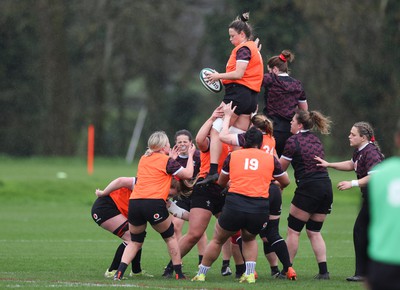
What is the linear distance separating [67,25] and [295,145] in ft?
120

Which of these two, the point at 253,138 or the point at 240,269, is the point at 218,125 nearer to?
the point at 253,138

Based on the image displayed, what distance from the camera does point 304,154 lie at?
12.4m

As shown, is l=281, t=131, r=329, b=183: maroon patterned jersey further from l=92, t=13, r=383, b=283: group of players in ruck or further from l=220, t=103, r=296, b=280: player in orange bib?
l=220, t=103, r=296, b=280: player in orange bib

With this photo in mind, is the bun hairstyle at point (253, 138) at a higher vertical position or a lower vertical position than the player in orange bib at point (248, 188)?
higher

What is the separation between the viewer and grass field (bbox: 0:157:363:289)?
37.7 feet

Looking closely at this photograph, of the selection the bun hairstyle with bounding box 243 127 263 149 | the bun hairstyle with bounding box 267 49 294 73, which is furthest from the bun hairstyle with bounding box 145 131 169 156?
the bun hairstyle with bounding box 267 49 294 73

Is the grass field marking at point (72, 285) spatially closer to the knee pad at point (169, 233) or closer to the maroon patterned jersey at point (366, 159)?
the knee pad at point (169, 233)

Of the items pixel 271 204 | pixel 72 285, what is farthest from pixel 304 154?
pixel 72 285

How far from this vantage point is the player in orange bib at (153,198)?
11.6m

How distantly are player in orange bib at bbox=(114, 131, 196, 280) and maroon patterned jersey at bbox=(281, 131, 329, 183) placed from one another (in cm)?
132

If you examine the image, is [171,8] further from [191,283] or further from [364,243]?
[364,243]

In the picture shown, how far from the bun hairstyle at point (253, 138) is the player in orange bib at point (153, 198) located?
33.4 inches

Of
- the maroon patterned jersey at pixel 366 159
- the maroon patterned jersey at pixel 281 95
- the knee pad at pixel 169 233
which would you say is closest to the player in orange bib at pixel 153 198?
the knee pad at pixel 169 233

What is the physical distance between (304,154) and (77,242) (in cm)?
642
